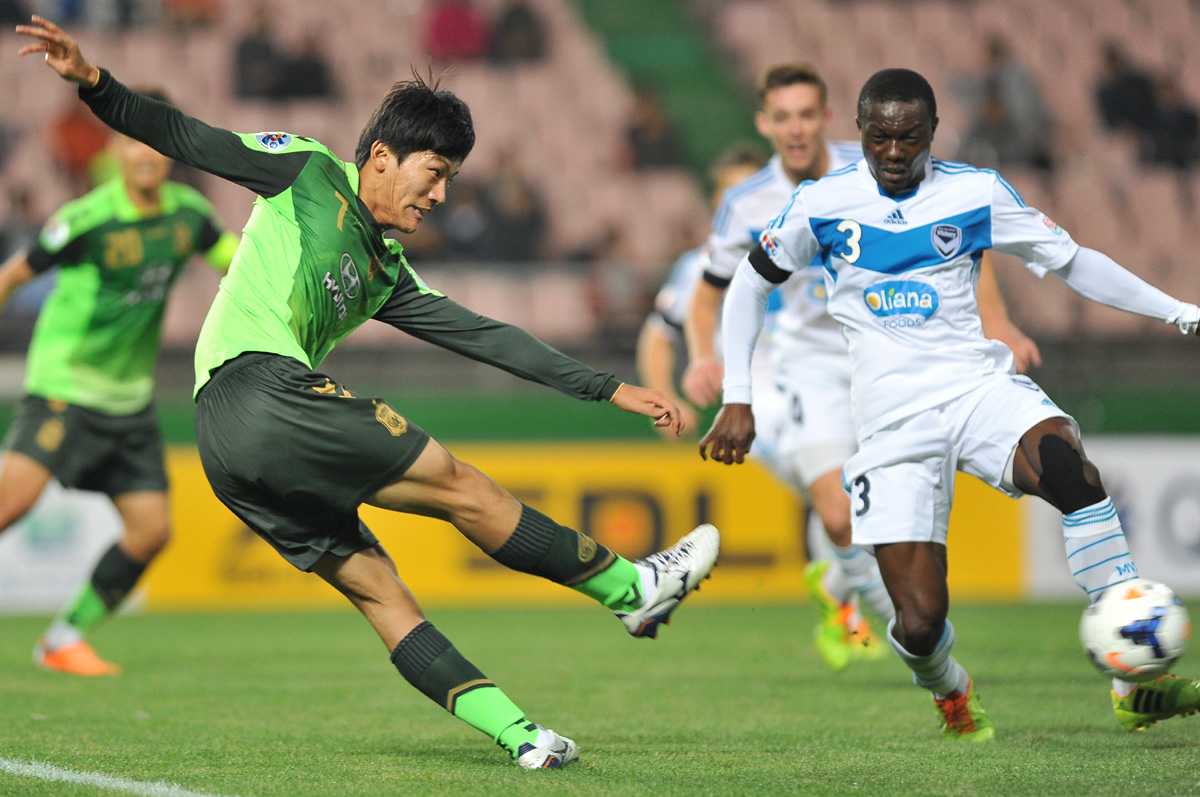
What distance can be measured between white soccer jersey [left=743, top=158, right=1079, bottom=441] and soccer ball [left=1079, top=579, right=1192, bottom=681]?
2.82 feet

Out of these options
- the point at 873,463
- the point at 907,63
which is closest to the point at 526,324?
the point at 907,63

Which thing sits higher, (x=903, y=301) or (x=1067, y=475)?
(x=903, y=301)

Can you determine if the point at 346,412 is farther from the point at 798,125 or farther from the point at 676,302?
the point at 676,302

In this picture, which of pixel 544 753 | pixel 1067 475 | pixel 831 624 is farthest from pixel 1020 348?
pixel 544 753

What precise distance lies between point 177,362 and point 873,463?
26.9 ft

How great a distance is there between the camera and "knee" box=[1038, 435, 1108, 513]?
443 centimetres

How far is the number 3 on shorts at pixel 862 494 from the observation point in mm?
4754

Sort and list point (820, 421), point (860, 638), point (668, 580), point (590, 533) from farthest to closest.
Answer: point (590, 533), point (860, 638), point (820, 421), point (668, 580)

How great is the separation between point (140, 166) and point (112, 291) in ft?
2.18

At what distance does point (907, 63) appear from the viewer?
52.5ft

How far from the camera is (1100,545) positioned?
447cm

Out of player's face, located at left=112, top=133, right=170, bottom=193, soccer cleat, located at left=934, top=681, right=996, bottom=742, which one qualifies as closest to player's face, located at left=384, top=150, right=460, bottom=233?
soccer cleat, located at left=934, top=681, right=996, bottom=742

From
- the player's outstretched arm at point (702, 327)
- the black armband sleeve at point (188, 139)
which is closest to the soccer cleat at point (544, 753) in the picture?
the black armband sleeve at point (188, 139)

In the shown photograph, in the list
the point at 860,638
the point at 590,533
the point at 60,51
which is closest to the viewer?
the point at 60,51
